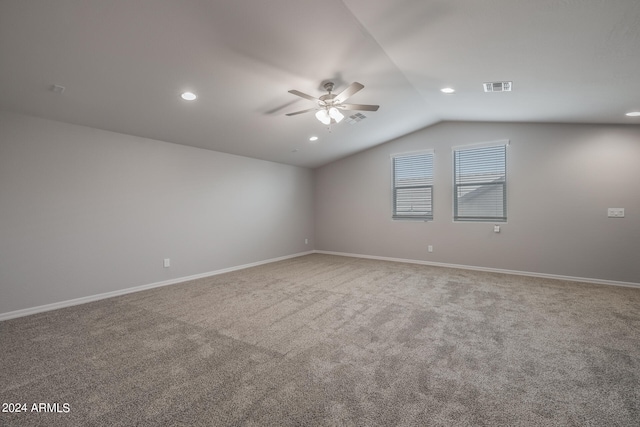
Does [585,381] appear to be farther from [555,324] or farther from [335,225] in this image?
[335,225]

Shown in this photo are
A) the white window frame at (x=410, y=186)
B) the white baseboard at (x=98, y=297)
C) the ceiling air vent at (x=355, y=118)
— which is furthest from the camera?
the white window frame at (x=410, y=186)

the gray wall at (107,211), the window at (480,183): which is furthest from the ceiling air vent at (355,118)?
the gray wall at (107,211)

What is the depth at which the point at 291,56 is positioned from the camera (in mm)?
2830

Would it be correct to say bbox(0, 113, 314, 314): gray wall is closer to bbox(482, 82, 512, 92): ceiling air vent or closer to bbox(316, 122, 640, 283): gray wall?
bbox(316, 122, 640, 283): gray wall

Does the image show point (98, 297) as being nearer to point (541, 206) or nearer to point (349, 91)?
point (349, 91)

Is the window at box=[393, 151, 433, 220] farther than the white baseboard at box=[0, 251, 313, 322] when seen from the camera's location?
Yes

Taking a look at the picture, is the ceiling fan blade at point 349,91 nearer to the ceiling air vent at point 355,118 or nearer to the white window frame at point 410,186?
the ceiling air vent at point 355,118

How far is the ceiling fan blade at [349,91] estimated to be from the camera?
2697mm

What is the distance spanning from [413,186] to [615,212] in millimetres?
3220

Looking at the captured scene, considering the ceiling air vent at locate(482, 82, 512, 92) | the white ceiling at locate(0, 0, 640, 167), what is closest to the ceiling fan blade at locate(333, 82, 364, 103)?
the white ceiling at locate(0, 0, 640, 167)

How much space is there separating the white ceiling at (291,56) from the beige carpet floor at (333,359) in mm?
2547

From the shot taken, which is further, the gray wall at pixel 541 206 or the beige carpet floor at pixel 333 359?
the gray wall at pixel 541 206

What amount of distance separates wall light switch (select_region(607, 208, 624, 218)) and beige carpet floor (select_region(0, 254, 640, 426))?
1154 millimetres

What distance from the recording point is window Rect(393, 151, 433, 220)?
19.5 ft
